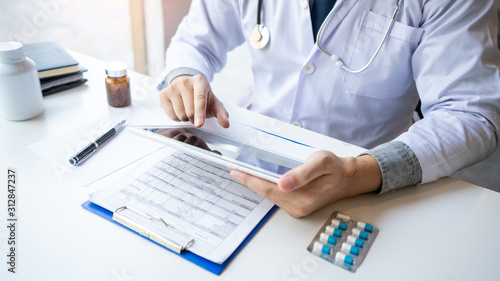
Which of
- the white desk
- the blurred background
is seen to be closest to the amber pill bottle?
the white desk

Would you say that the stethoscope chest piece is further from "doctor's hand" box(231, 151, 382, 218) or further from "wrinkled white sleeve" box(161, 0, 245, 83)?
"doctor's hand" box(231, 151, 382, 218)

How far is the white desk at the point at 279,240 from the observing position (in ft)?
1.88

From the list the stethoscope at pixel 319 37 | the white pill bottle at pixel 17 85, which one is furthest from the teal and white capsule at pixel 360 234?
the white pill bottle at pixel 17 85

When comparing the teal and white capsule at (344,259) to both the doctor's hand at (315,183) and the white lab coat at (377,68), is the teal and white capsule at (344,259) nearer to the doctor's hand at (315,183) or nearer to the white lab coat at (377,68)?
the doctor's hand at (315,183)

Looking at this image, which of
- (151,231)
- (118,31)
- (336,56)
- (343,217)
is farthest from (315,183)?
(118,31)

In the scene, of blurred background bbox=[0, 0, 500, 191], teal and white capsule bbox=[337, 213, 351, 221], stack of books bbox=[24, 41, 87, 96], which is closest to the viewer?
teal and white capsule bbox=[337, 213, 351, 221]

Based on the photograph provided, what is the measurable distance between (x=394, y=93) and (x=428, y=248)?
507 mm

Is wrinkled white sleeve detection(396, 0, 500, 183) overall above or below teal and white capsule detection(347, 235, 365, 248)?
above

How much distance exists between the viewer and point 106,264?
22.6 inches

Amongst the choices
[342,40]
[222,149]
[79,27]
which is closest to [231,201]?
[222,149]

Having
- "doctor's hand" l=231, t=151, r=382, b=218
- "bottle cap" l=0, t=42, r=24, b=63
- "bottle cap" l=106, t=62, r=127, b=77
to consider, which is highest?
"bottle cap" l=0, t=42, r=24, b=63

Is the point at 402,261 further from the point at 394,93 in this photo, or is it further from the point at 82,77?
the point at 82,77

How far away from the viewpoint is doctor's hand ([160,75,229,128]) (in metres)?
0.87

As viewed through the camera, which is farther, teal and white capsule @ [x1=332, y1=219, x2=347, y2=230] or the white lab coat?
the white lab coat
